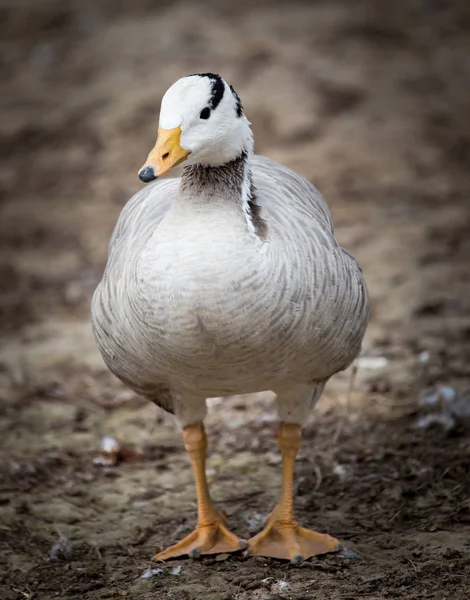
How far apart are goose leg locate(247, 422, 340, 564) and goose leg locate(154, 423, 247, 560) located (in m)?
0.11

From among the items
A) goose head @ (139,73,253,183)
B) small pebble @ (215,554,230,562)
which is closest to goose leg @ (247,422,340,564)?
small pebble @ (215,554,230,562)

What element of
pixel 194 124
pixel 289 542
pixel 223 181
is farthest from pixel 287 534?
pixel 194 124

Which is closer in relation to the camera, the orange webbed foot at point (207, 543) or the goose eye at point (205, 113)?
the goose eye at point (205, 113)

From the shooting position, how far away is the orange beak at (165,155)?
11.5 feet

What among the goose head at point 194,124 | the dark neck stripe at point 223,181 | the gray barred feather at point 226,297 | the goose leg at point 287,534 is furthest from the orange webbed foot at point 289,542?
the goose head at point 194,124

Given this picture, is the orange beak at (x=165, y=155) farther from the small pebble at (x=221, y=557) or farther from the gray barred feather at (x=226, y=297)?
the small pebble at (x=221, y=557)

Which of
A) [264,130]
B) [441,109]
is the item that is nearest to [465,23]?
[441,109]

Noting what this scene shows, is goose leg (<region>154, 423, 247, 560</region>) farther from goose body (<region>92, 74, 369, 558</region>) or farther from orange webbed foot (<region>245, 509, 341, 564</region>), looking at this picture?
goose body (<region>92, 74, 369, 558</region>)

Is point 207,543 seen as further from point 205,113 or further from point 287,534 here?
point 205,113

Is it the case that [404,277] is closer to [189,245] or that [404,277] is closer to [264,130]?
[264,130]

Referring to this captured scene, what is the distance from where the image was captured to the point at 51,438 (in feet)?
19.1

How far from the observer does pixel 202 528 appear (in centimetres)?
458

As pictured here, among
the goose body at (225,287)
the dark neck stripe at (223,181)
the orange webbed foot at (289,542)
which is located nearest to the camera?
the goose body at (225,287)

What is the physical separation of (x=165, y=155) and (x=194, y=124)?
19 centimetres
